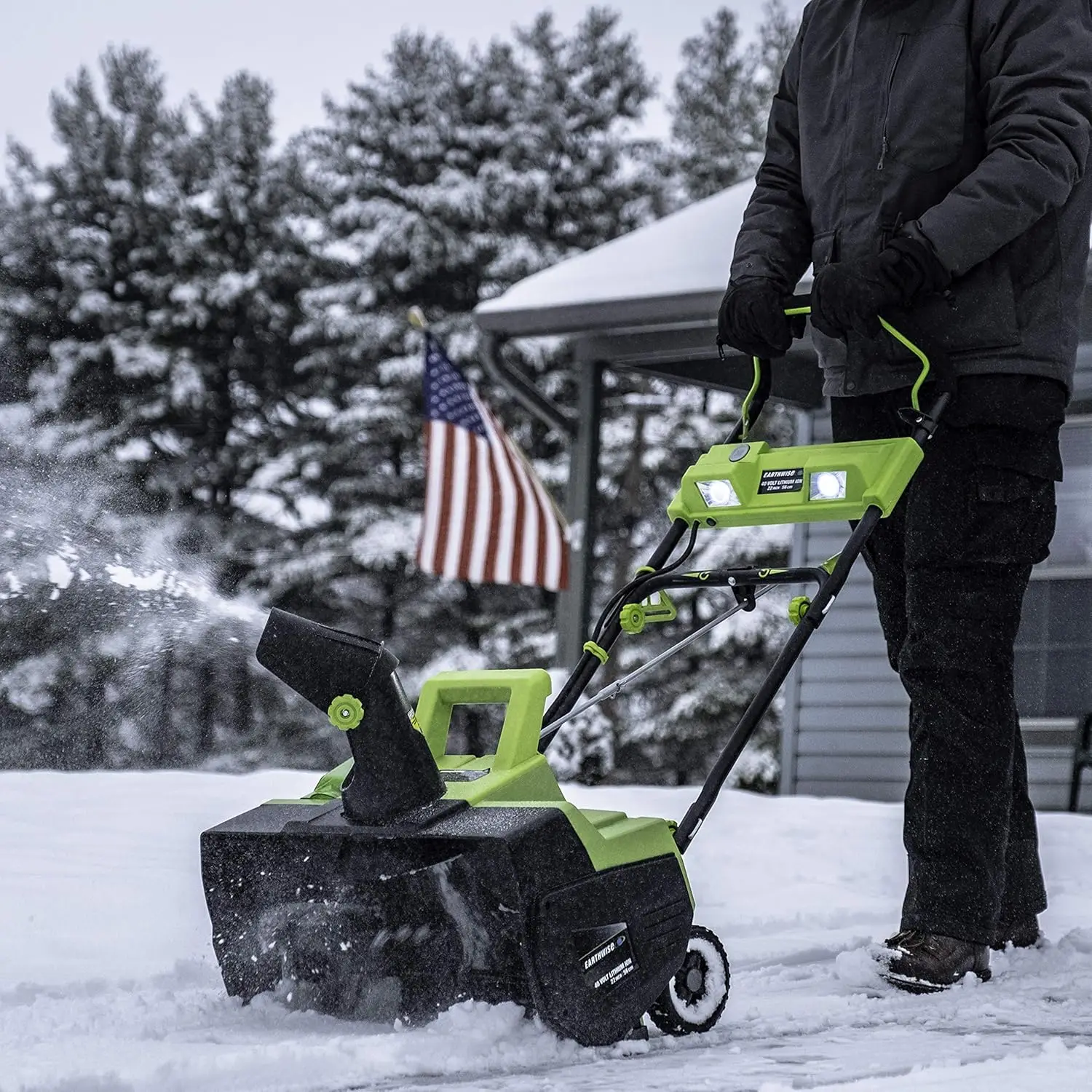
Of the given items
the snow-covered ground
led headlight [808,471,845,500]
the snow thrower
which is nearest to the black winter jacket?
led headlight [808,471,845,500]

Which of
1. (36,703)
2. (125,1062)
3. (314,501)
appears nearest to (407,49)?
(314,501)

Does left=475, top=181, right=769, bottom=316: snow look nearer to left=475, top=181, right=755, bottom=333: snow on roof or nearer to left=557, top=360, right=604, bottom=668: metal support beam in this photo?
left=475, top=181, right=755, bottom=333: snow on roof

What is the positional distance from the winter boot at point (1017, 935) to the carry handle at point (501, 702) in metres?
1.09

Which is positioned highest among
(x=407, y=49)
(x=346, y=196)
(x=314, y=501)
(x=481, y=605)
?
(x=407, y=49)

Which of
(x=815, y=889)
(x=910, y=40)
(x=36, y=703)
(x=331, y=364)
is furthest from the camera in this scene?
(x=331, y=364)

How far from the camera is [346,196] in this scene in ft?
67.5

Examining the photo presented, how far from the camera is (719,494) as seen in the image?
2.54 metres

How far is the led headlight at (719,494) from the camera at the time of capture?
8.30 ft

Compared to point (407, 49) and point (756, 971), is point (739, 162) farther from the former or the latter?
point (756, 971)

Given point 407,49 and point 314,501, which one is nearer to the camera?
point 314,501

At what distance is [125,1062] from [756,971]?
49.0 inches

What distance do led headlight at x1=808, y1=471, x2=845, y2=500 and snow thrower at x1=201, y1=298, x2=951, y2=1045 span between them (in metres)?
0.33

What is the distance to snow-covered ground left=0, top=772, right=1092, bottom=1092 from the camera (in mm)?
1765

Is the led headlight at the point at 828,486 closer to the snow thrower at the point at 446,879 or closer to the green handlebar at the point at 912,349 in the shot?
the green handlebar at the point at 912,349
